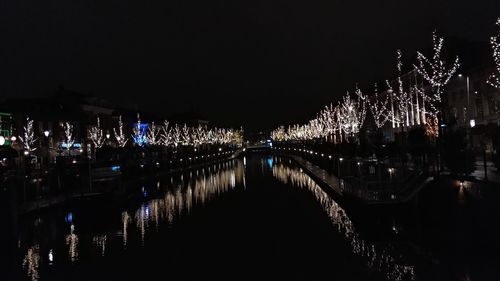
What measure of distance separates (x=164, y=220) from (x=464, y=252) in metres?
11.2

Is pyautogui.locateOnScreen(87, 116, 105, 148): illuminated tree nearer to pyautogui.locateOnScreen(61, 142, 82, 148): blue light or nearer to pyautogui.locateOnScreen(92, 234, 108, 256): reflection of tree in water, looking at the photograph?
pyautogui.locateOnScreen(61, 142, 82, 148): blue light

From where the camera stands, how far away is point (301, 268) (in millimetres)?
11867

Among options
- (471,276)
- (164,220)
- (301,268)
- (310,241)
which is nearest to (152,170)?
(164,220)

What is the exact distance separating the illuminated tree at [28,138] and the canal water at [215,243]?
34820mm

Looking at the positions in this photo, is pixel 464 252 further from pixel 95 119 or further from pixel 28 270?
pixel 95 119

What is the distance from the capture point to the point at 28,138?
5622cm

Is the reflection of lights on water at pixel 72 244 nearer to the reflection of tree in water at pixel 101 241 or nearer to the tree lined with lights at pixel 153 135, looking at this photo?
the reflection of tree in water at pixel 101 241

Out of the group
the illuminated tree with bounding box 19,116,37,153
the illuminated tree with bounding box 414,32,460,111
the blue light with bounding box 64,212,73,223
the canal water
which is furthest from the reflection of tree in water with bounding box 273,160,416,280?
the illuminated tree with bounding box 19,116,37,153

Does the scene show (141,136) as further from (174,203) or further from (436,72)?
(174,203)

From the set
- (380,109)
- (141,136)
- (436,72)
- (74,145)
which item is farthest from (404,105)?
(141,136)

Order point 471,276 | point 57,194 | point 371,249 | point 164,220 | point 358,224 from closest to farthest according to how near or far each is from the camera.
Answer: point 471,276
point 371,249
point 358,224
point 164,220
point 57,194

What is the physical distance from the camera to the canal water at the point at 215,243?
11.7m

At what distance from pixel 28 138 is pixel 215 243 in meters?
47.8

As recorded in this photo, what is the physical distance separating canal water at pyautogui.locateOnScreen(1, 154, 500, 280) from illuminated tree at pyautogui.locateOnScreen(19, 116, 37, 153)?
34.8 m
